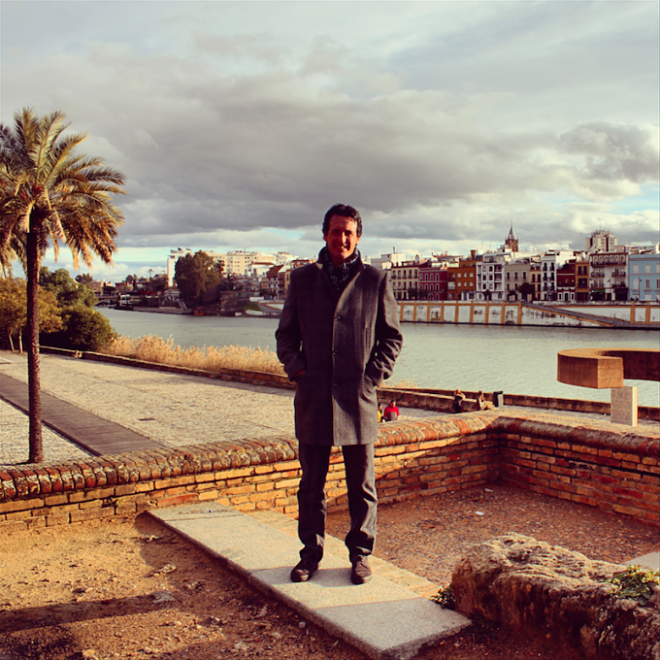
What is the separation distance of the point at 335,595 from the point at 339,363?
3.66 feet

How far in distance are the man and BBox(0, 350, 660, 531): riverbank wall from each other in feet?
4.98

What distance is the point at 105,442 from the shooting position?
366 inches

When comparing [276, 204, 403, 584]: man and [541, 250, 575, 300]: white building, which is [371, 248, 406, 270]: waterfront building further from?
[276, 204, 403, 584]: man

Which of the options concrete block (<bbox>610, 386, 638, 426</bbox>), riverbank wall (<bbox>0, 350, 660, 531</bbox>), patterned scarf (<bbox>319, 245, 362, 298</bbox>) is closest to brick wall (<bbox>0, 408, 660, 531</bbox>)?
riverbank wall (<bbox>0, 350, 660, 531</bbox>)

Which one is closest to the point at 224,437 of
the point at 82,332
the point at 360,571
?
the point at 360,571

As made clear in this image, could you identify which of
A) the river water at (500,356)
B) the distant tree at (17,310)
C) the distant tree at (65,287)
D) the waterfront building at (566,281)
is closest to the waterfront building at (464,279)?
the waterfront building at (566,281)

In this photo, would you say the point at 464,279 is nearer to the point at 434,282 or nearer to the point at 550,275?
the point at 434,282

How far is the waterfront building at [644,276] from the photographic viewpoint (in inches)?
3984

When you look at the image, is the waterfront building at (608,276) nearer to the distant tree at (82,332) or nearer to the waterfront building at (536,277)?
the waterfront building at (536,277)

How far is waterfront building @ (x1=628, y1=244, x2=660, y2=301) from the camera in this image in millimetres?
101188

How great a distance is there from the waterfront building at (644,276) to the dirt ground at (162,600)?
106802mm

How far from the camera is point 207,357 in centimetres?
2334

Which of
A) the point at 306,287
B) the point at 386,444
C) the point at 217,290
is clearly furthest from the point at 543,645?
the point at 217,290

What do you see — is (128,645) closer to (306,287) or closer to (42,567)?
(42,567)
